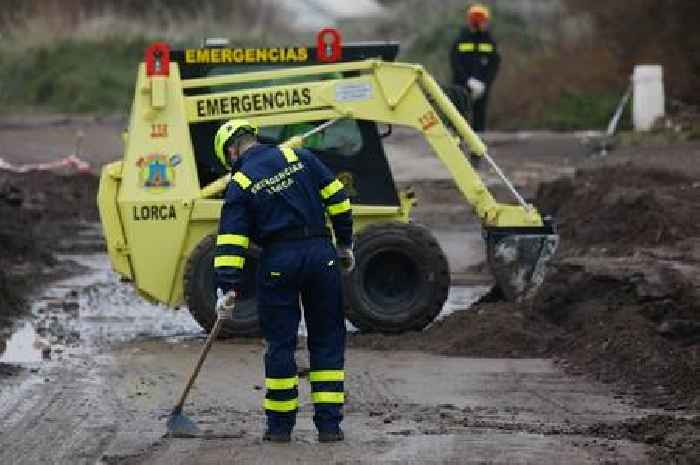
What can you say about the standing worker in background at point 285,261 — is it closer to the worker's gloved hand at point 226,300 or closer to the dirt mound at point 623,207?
the worker's gloved hand at point 226,300

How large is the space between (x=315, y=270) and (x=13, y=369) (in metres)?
3.56

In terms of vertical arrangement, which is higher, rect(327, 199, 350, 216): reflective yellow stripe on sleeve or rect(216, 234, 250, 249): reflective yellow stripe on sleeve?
rect(327, 199, 350, 216): reflective yellow stripe on sleeve

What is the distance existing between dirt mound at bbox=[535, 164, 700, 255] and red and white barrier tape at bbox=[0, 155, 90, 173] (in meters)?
7.86

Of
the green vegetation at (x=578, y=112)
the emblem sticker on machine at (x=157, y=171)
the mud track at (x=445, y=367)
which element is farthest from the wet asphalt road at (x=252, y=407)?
the green vegetation at (x=578, y=112)

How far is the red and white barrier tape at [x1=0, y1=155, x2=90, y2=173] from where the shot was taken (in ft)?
86.9

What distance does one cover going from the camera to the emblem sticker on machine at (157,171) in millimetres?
14914

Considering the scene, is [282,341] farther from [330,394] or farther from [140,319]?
[140,319]

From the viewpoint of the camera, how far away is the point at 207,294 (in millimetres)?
14727

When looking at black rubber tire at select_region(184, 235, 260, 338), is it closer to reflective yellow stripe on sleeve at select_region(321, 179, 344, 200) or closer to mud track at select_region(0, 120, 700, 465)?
mud track at select_region(0, 120, 700, 465)

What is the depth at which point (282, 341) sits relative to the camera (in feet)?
34.9

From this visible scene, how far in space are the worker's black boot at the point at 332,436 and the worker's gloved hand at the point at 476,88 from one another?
1525 cm

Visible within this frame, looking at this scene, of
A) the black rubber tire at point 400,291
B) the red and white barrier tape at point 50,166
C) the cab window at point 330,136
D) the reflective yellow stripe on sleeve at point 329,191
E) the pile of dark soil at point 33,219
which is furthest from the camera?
the red and white barrier tape at point 50,166

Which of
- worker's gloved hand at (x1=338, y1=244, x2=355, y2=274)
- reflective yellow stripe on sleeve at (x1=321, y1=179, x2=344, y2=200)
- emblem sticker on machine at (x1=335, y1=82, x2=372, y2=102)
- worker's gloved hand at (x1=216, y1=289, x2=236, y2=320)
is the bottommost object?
worker's gloved hand at (x1=216, y1=289, x2=236, y2=320)

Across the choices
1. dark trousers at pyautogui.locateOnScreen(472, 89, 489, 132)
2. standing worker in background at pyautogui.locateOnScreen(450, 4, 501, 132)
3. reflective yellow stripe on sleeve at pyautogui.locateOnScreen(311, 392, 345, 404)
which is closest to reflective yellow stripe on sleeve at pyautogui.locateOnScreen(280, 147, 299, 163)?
reflective yellow stripe on sleeve at pyautogui.locateOnScreen(311, 392, 345, 404)
